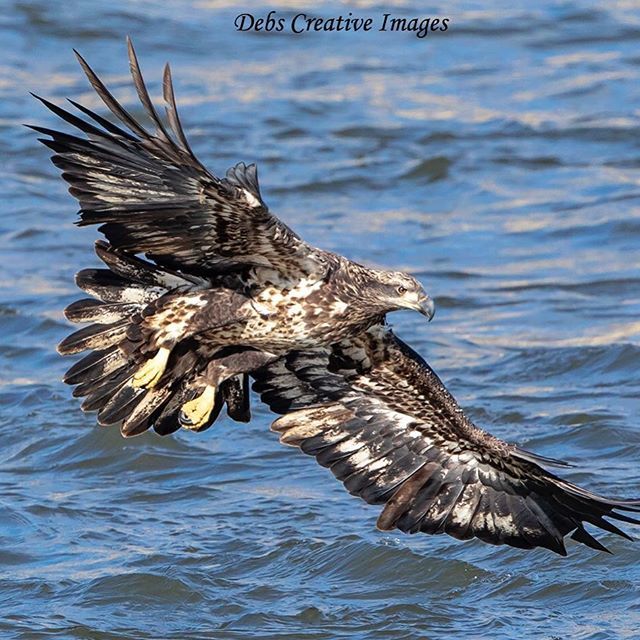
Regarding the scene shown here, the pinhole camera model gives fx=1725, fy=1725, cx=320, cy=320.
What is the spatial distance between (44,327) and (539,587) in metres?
Answer: 4.08

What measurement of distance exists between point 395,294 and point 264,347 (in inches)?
22.1

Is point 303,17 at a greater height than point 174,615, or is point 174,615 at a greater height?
point 303,17

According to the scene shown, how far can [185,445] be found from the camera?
30.2ft

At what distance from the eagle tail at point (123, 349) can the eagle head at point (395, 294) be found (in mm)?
699

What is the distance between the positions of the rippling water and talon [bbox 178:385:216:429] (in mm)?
1013

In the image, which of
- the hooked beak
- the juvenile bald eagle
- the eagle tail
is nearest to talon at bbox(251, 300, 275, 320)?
the juvenile bald eagle

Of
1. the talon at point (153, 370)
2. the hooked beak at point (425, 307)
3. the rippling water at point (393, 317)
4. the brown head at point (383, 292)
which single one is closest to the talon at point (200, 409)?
the talon at point (153, 370)

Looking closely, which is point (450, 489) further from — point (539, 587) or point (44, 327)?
point (44, 327)

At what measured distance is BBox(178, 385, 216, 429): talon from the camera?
22.2ft

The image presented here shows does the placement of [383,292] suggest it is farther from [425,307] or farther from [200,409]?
[200,409]

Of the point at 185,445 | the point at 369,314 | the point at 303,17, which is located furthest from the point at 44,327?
the point at 303,17

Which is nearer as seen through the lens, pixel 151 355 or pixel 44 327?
pixel 151 355

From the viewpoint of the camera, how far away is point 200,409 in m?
6.77

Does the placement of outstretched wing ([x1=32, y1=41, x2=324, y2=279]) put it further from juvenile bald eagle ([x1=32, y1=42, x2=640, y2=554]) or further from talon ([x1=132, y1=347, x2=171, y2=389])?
talon ([x1=132, y1=347, x2=171, y2=389])
